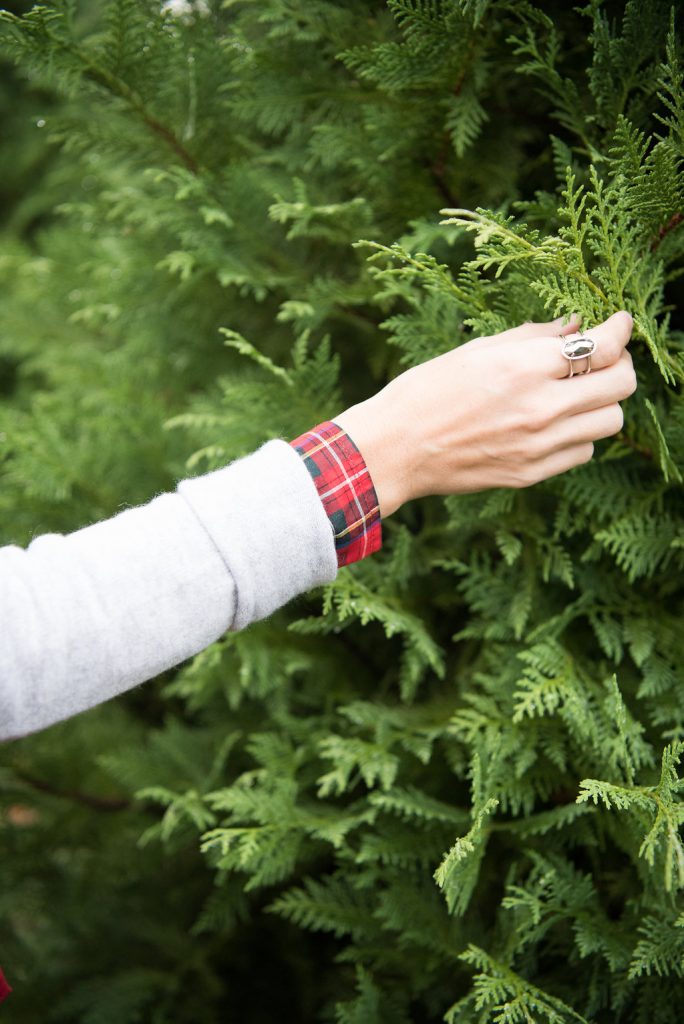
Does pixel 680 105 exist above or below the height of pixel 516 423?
above

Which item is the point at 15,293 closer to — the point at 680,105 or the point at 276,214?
the point at 276,214

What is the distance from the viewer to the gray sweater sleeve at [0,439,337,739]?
2.99 feet

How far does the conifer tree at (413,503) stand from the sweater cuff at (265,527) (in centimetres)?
25

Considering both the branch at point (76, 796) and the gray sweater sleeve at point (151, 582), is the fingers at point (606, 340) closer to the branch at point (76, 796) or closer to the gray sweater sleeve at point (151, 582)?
the gray sweater sleeve at point (151, 582)

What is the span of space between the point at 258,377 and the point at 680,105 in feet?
3.21

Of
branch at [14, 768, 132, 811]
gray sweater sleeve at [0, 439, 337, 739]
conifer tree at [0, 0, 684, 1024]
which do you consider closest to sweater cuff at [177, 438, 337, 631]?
gray sweater sleeve at [0, 439, 337, 739]

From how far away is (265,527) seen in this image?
1.00 metres

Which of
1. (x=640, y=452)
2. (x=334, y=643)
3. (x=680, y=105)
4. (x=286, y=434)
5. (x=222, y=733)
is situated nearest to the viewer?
(x=680, y=105)

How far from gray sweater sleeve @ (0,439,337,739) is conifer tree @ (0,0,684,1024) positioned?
11.0 inches

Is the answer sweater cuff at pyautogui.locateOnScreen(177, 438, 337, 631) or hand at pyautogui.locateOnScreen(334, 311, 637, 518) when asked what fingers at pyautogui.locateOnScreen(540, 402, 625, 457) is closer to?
hand at pyautogui.locateOnScreen(334, 311, 637, 518)

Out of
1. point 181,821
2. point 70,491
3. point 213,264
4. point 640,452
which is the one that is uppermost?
point 213,264

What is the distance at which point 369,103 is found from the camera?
141 centimetres

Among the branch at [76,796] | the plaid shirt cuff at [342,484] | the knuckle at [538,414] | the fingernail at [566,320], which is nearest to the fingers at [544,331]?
the fingernail at [566,320]

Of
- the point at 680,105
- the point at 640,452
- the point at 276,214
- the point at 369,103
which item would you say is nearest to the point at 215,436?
the point at 276,214
